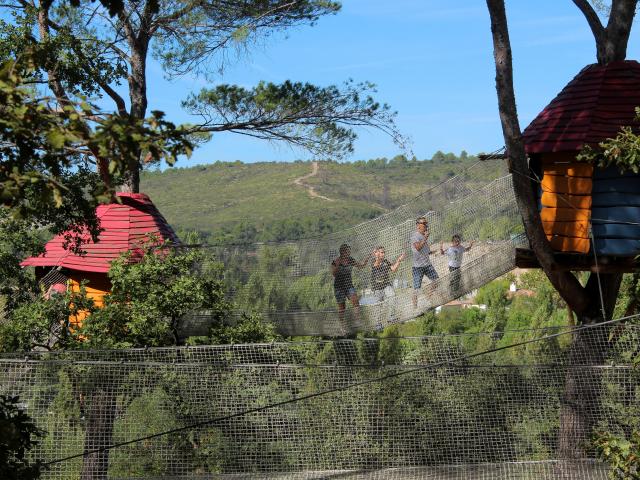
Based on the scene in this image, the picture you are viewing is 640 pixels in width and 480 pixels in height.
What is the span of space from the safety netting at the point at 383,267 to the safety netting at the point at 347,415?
1810 mm

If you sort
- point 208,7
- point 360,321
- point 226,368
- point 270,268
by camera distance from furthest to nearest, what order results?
point 208,7 < point 270,268 < point 360,321 < point 226,368

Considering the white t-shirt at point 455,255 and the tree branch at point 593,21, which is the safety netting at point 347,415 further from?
the tree branch at point 593,21

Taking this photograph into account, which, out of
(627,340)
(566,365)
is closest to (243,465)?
(566,365)

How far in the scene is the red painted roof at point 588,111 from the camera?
25.1ft

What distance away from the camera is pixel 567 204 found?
25.0 ft

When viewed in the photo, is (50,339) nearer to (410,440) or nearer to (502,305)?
(410,440)

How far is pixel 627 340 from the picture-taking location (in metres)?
6.59

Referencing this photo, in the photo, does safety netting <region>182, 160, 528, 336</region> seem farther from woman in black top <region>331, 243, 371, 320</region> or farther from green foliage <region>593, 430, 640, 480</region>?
green foliage <region>593, 430, 640, 480</region>

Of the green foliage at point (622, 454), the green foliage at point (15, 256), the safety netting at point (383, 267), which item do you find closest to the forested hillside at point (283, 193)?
the green foliage at point (15, 256)

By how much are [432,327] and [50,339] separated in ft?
68.2

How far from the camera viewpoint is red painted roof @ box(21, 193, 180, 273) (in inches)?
441

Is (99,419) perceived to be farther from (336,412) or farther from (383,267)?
(383,267)

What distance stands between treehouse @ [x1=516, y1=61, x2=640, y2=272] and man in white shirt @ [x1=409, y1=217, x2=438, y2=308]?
3.80ft

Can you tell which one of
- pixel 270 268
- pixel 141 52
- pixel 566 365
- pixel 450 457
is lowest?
pixel 450 457
